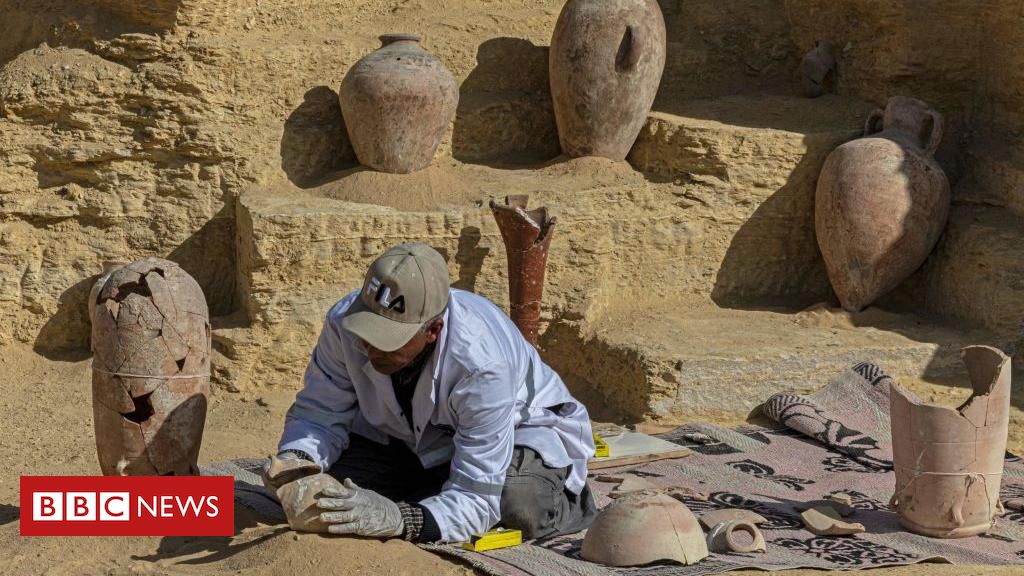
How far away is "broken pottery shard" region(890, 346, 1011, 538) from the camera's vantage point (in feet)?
15.7

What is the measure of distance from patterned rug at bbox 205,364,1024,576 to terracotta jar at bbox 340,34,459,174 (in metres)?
2.33

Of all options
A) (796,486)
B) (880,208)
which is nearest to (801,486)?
(796,486)

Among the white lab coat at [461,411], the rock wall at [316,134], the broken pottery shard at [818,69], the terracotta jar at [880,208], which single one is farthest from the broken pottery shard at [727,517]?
the broken pottery shard at [818,69]

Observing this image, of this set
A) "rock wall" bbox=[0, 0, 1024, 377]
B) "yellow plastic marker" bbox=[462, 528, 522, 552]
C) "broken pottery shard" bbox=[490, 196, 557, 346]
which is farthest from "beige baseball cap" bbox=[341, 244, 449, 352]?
"rock wall" bbox=[0, 0, 1024, 377]

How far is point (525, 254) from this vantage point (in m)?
6.95

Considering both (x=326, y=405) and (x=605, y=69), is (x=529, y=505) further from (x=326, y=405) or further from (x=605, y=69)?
(x=605, y=69)

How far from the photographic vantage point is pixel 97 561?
14.0 feet

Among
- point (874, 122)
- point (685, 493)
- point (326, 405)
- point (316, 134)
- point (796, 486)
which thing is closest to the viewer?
point (326, 405)

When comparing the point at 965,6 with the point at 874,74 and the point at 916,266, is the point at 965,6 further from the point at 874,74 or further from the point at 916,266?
the point at 916,266

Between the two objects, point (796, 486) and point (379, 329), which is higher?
point (379, 329)

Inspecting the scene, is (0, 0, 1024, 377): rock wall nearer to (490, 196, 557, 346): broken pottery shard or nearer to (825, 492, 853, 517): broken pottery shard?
(490, 196, 557, 346): broken pottery shard

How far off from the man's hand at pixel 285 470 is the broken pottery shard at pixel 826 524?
1873mm

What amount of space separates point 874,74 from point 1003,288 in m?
1.87

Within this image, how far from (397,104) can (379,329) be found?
3.68 m
